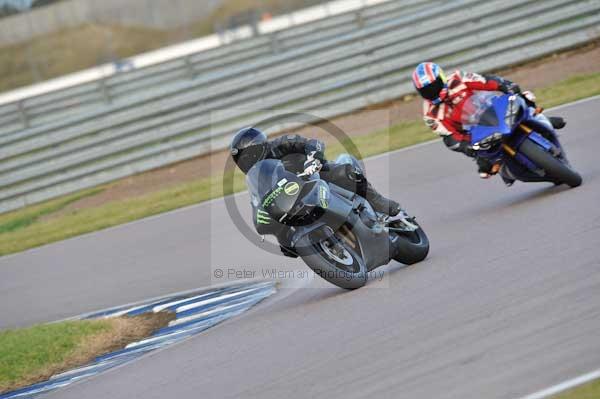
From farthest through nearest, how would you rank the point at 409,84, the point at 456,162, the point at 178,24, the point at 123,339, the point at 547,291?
the point at 178,24 < the point at 409,84 < the point at 456,162 < the point at 123,339 < the point at 547,291

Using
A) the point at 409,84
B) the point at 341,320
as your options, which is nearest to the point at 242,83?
the point at 409,84

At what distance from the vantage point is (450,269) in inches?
307

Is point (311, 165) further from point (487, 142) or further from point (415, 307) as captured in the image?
point (487, 142)

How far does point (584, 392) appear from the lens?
4746 millimetres

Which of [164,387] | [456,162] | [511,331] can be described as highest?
[456,162]

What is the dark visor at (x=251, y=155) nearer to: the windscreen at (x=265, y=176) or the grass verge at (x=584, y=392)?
the windscreen at (x=265, y=176)

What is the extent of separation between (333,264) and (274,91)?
1091 cm

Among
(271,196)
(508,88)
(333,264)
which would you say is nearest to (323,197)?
(271,196)

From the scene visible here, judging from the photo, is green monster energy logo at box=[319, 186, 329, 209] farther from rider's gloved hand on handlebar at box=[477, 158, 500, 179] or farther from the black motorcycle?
rider's gloved hand on handlebar at box=[477, 158, 500, 179]

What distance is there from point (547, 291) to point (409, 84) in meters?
12.2

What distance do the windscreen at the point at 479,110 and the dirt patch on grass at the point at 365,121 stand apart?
713 cm

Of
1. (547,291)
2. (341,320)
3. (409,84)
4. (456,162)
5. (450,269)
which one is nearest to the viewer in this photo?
(547,291)

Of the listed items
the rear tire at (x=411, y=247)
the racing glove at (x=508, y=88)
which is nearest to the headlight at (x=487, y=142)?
the racing glove at (x=508, y=88)

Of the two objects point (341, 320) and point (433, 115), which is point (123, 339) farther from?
point (433, 115)
